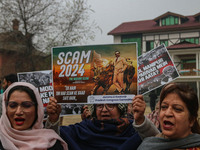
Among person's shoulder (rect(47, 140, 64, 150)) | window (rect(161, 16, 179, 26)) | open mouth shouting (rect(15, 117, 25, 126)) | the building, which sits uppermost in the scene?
window (rect(161, 16, 179, 26))

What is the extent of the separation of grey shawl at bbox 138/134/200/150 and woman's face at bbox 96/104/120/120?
0.69 meters

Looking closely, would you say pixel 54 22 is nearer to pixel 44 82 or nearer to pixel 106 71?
pixel 44 82

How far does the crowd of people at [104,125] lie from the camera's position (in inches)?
75.6

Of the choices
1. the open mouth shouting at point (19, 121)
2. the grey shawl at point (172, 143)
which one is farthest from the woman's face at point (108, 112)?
the open mouth shouting at point (19, 121)

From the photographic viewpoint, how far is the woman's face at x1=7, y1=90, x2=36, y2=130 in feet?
7.37

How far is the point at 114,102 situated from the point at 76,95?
0.42 meters

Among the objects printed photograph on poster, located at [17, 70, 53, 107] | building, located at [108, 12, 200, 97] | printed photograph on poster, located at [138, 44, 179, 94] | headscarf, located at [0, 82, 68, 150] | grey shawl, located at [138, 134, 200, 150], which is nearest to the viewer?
grey shawl, located at [138, 134, 200, 150]

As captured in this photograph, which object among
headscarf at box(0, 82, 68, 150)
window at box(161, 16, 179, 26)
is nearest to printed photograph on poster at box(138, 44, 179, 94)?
headscarf at box(0, 82, 68, 150)

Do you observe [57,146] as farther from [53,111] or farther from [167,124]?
[167,124]

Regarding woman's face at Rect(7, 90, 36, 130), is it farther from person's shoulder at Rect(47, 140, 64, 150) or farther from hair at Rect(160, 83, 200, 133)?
hair at Rect(160, 83, 200, 133)

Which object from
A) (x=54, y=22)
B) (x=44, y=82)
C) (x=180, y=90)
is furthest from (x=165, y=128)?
(x=54, y=22)

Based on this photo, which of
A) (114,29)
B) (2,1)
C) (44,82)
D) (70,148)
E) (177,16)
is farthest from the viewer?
(114,29)

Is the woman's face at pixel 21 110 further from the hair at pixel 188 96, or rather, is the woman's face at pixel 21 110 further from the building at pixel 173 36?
the building at pixel 173 36

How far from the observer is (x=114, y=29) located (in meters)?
35.1
